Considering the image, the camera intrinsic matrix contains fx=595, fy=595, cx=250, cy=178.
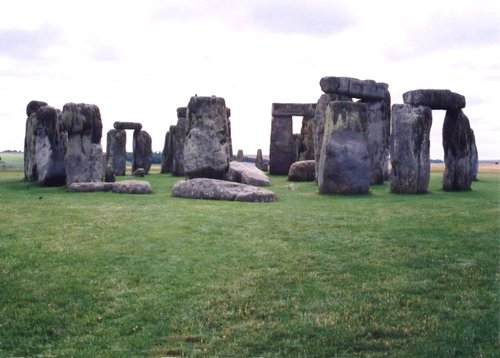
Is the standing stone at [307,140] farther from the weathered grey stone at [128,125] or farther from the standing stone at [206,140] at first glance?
the standing stone at [206,140]

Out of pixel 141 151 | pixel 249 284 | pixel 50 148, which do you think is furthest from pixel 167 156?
pixel 249 284

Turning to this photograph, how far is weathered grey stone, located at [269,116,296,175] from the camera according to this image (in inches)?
1117

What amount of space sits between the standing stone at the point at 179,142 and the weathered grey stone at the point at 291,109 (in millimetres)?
4424

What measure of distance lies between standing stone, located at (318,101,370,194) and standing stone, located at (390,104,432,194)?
2.70 feet

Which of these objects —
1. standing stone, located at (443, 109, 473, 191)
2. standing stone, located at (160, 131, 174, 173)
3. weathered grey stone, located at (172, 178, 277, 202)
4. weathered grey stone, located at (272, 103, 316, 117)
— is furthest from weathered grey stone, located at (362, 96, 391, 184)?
standing stone, located at (160, 131, 174, 173)

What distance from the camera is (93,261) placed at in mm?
7875

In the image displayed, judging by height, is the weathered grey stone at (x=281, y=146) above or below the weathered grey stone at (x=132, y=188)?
above

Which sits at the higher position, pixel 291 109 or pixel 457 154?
pixel 291 109

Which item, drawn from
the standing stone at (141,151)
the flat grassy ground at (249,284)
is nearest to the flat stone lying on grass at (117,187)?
the flat grassy ground at (249,284)

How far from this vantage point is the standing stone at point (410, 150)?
1557 centimetres

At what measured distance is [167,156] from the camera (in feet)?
98.4

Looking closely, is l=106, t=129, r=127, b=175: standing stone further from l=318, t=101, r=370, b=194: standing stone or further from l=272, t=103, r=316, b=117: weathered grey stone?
l=318, t=101, r=370, b=194: standing stone

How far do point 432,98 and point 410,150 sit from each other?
1668mm

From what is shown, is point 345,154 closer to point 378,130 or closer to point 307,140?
point 378,130
